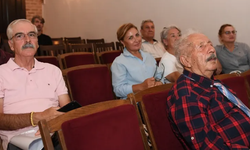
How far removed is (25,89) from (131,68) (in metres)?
0.95

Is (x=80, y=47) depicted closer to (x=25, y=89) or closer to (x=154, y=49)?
(x=154, y=49)

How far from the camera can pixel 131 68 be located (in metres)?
2.39

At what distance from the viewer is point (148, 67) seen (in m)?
2.51

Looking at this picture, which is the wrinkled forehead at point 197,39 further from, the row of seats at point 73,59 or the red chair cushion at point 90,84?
the row of seats at point 73,59

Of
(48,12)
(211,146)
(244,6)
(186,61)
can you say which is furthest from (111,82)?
(48,12)

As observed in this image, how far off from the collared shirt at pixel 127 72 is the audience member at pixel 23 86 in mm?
559

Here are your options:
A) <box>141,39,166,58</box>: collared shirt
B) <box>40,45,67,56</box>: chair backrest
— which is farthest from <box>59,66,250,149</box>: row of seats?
<box>40,45,67,56</box>: chair backrest

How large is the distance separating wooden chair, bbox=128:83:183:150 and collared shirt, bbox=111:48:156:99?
2.43 feet

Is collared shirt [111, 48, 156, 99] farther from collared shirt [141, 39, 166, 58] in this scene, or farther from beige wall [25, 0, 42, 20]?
beige wall [25, 0, 42, 20]

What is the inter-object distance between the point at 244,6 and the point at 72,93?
297cm

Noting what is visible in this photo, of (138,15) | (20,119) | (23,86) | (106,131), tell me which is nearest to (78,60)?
(23,86)

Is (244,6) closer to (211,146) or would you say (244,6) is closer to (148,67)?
(148,67)

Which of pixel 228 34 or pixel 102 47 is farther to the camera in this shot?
pixel 102 47

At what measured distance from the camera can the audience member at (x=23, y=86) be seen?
5.34 ft
